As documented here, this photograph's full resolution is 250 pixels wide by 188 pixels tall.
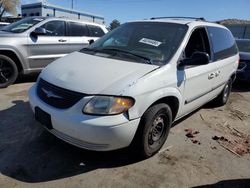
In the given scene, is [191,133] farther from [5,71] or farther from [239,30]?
[239,30]

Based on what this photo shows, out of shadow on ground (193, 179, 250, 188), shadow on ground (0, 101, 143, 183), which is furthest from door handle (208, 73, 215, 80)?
shadow on ground (0, 101, 143, 183)

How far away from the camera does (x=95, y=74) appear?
3.04 m

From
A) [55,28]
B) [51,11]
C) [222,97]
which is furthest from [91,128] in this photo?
[51,11]

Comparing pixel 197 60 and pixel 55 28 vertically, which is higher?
pixel 197 60

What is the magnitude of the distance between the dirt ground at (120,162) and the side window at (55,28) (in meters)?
2.70

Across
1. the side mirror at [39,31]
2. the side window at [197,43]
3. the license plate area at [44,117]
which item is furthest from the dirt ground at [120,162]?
the side mirror at [39,31]

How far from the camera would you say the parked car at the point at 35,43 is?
573 centimetres

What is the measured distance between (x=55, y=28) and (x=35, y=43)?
77 centimetres

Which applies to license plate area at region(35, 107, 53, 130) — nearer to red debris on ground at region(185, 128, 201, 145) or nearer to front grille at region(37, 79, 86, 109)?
front grille at region(37, 79, 86, 109)

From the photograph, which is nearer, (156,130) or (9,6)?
(156,130)

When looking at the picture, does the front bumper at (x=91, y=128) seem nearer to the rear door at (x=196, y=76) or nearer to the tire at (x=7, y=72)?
the rear door at (x=196, y=76)

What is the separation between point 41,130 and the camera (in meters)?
3.82

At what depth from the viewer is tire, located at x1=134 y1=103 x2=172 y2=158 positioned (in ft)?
9.68

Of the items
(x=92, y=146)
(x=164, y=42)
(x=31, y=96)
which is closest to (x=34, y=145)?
(x=31, y=96)
